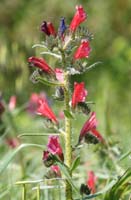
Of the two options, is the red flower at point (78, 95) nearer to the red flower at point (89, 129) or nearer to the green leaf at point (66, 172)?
the red flower at point (89, 129)

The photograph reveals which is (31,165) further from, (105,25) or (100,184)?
(105,25)

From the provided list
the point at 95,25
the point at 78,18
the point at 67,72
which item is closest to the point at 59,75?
the point at 67,72

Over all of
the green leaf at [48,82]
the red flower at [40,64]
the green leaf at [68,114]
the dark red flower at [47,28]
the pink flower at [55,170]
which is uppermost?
the dark red flower at [47,28]

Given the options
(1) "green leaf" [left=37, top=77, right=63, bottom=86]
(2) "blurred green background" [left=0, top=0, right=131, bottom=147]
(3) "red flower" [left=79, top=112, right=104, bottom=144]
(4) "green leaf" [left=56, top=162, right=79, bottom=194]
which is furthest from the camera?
(2) "blurred green background" [left=0, top=0, right=131, bottom=147]

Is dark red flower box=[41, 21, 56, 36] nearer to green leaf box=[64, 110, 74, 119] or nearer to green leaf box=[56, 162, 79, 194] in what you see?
green leaf box=[64, 110, 74, 119]

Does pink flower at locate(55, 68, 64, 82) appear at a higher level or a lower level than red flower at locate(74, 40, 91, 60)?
lower

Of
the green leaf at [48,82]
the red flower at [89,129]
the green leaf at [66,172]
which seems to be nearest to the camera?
the green leaf at [66,172]

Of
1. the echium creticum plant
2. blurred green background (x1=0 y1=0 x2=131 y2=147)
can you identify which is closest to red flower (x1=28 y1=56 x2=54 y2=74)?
the echium creticum plant

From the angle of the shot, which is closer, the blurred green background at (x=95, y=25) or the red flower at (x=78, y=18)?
the red flower at (x=78, y=18)

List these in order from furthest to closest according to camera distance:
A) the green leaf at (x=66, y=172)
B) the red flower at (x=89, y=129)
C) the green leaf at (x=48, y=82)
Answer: the red flower at (x=89, y=129), the green leaf at (x=48, y=82), the green leaf at (x=66, y=172)

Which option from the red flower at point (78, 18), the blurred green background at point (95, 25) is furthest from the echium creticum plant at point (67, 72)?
the blurred green background at point (95, 25)

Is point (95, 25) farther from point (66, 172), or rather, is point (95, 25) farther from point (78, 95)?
point (66, 172)
